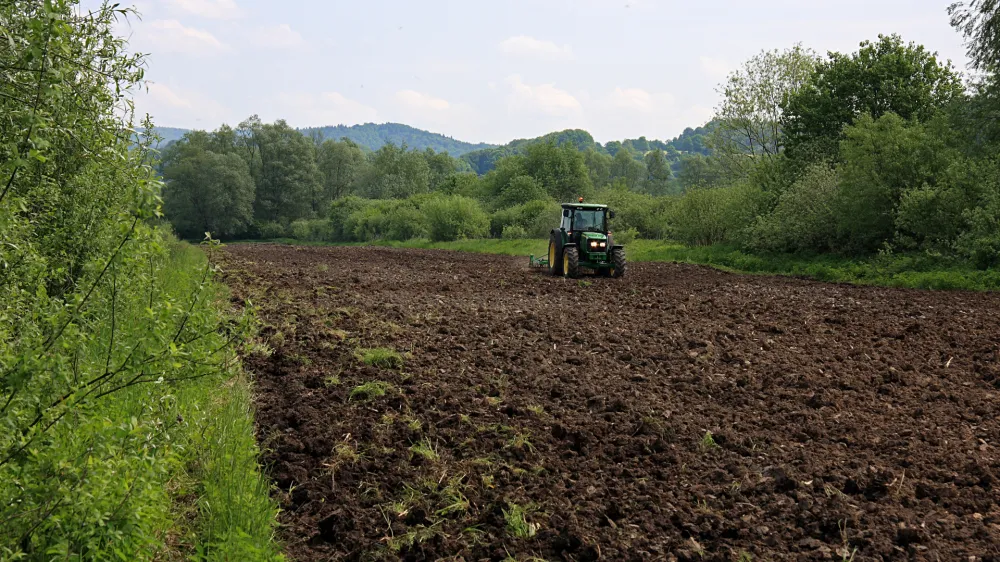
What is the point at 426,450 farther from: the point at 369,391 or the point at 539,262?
the point at 539,262

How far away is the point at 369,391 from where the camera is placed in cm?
751

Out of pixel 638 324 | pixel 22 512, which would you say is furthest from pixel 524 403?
pixel 638 324

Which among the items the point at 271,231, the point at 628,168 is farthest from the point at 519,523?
the point at 628,168

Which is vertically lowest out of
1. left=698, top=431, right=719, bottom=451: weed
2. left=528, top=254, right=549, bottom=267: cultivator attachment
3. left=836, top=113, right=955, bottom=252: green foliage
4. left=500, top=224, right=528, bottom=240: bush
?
left=698, top=431, right=719, bottom=451: weed

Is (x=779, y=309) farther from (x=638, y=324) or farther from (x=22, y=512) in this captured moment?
(x=22, y=512)

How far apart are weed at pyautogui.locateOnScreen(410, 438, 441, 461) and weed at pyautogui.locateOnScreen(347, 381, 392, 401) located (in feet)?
4.58

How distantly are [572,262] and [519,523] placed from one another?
1515cm

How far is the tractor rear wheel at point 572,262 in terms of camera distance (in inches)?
770

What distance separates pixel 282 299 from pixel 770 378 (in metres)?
9.66

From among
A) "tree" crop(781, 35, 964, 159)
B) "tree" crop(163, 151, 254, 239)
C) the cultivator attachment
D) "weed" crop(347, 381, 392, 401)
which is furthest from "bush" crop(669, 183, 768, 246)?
"tree" crop(163, 151, 254, 239)

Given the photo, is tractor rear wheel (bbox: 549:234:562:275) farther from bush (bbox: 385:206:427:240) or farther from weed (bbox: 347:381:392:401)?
A: bush (bbox: 385:206:427:240)

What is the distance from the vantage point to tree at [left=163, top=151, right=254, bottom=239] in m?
73.2

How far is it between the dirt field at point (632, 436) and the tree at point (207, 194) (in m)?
67.8

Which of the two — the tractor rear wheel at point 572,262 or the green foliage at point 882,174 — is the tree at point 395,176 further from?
the green foliage at point 882,174
